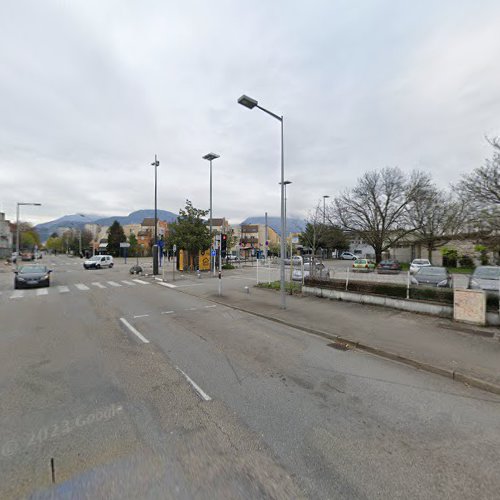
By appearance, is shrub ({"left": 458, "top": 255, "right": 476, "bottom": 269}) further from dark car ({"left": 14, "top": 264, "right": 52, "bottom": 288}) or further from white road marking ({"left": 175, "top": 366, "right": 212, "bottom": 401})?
dark car ({"left": 14, "top": 264, "right": 52, "bottom": 288})

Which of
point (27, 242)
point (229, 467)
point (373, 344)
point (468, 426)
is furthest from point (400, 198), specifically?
A: point (27, 242)

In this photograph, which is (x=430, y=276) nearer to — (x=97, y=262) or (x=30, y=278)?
(x=30, y=278)

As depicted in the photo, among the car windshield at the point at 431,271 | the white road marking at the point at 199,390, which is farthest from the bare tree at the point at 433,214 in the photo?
the white road marking at the point at 199,390

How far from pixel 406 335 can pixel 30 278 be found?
18887mm

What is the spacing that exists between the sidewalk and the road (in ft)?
1.47

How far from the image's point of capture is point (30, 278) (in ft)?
50.9

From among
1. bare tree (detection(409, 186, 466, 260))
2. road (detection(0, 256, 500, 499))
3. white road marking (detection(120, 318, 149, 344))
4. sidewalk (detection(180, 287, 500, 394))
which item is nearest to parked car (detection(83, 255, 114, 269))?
sidewalk (detection(180, 287, 500, 394))

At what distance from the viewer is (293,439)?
9.80ft

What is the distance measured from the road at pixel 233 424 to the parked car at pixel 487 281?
568 cm

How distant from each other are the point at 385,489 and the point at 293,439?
951 mm

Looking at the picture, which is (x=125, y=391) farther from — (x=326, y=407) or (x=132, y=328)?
(x=132, y=328)

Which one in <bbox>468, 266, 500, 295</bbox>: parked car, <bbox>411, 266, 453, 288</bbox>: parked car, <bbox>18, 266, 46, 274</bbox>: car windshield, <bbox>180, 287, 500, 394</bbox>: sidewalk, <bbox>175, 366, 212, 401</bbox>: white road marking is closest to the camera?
<bbox>175, 366, 212, 401</bbox>: white road marking

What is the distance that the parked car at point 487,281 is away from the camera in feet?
27.2

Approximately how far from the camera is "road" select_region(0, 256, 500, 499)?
7.93ft
